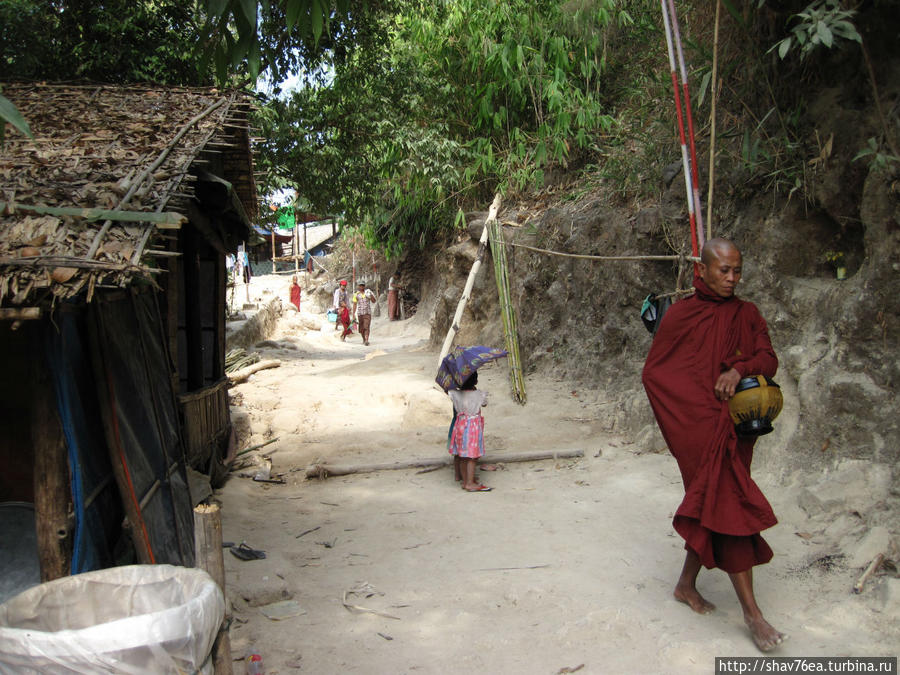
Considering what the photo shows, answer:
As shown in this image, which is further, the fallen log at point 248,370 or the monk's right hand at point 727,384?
the fallen log at point 248,370

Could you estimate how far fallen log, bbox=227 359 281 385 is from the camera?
11883mm

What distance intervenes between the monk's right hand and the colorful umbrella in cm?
301

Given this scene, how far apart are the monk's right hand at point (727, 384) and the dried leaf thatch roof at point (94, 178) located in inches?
106

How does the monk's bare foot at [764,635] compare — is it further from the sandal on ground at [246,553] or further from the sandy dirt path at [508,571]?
the sandal on ground at [246,553]

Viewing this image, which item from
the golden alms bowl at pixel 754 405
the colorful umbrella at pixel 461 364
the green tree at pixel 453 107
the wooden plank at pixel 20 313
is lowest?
the colorful umbrella at pixel 461 364

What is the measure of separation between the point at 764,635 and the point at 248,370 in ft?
35.6

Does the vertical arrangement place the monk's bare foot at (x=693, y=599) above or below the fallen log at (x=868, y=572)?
below

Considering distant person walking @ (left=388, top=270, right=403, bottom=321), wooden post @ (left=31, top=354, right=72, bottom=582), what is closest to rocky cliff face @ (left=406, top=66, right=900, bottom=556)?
wooden post @ (left=31, top=354, right=72, bottom=582)

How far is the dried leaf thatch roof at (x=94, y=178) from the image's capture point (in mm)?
2600

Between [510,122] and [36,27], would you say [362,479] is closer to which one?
[36,27]

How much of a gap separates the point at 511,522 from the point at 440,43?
9955 millimetres

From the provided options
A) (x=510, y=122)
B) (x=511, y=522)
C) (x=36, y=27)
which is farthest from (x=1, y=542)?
(x=510, y=122)

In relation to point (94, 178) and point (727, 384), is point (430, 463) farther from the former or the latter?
point (94, 178)

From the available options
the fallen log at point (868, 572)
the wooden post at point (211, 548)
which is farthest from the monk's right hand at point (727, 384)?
the wooden post at point (211, 548)
